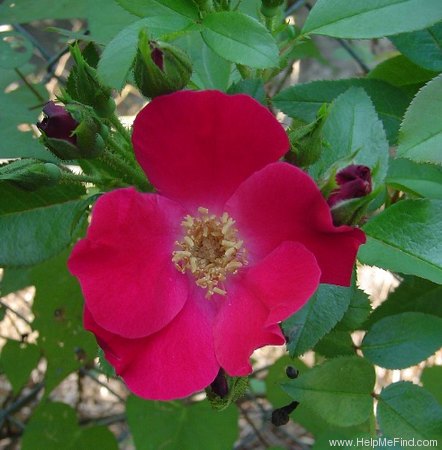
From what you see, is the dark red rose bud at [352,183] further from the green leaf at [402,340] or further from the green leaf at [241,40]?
the green leaf at [402,340]

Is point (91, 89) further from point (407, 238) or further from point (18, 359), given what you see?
point (18, 359)

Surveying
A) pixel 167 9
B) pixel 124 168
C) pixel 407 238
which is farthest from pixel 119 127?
pixel 407 238

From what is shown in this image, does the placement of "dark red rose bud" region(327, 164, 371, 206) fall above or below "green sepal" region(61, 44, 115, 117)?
below

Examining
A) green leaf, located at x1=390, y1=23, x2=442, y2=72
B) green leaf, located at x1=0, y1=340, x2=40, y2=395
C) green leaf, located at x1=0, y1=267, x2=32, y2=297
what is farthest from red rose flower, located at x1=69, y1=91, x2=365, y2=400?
green leaf, located at x1=0, y1=340, x2=40, y2=395

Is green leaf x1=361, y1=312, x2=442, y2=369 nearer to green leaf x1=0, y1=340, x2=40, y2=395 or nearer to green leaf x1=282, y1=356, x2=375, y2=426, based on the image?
green leaf x1=282, y1=356, x2=375, y2=426

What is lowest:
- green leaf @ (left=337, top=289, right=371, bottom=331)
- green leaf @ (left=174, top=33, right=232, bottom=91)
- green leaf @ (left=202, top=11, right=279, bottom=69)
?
green leaf @ (left=337, top=289, right=371, bottom=331)

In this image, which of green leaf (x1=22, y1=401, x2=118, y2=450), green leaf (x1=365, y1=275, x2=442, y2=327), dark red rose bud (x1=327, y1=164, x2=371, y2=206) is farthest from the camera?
green leaf (x1=22, y1=401, x2=118, y2=450)

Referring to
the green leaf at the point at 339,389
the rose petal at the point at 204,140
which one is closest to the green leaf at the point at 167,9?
the rose petal at the point at 204,140
